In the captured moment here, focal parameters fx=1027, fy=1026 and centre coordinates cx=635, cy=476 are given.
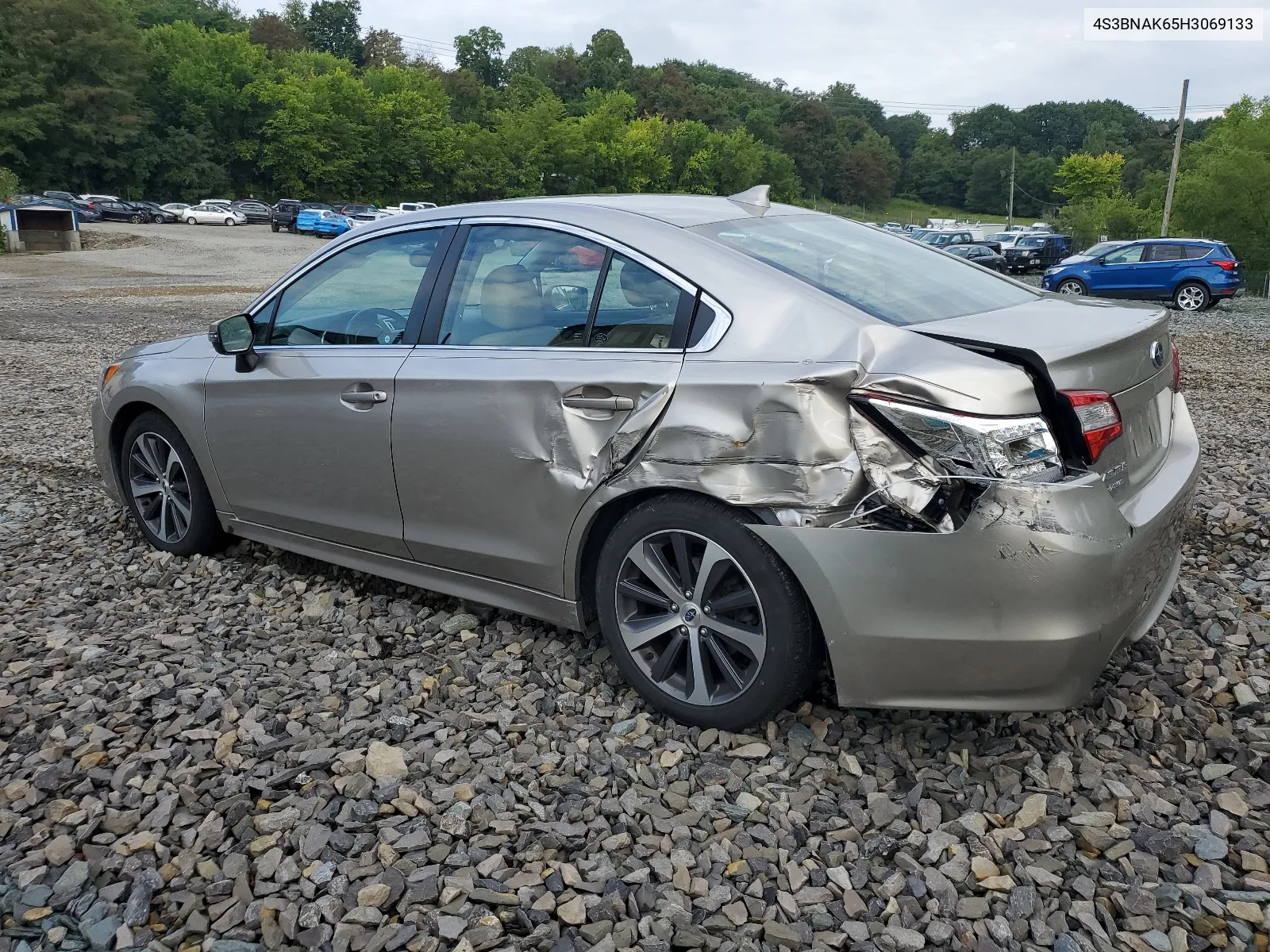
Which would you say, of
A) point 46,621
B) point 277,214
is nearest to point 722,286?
point 46,621

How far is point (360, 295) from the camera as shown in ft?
13.2

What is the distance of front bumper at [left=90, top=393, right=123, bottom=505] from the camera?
195 inches

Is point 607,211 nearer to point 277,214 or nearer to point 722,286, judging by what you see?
point 722,286

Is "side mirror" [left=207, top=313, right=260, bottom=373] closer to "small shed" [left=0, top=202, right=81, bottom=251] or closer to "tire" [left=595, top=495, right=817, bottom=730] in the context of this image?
"tire" [left=595, top=495, right=817, bottom=730]

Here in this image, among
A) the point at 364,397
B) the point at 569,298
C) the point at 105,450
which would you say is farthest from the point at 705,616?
the point at 105,450

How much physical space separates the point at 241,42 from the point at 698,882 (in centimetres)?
9889

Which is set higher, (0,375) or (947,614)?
(947,614)

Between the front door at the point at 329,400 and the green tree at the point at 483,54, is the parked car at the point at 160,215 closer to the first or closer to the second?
the front door at the point at 329,400

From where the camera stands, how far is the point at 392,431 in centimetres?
366

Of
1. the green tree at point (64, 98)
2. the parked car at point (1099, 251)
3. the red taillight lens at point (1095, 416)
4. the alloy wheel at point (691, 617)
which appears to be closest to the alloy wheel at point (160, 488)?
the alloy wheel at point (691, 617)

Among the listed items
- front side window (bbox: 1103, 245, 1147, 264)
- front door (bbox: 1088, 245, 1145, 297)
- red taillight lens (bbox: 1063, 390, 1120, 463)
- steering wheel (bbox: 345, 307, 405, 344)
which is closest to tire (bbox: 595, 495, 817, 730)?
red taillight lens (bbox: 1063, 390, 1120, 463)

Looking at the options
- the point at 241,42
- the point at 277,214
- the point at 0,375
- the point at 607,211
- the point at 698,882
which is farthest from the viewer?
the point at 241,42

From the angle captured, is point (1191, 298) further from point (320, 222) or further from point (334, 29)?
point (334, 29)

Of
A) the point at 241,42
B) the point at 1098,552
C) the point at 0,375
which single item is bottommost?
the point at 0,375
